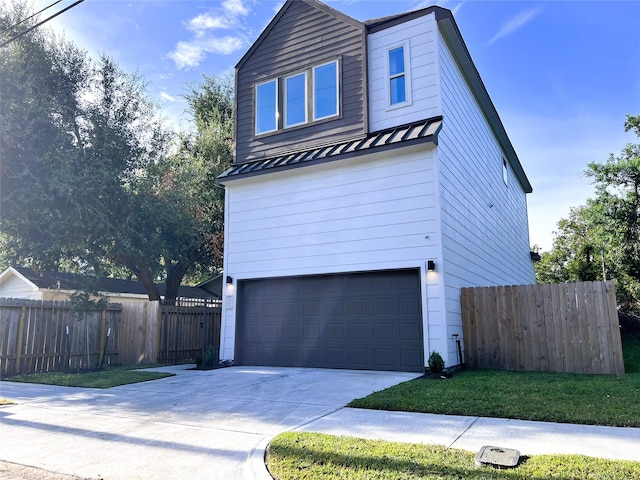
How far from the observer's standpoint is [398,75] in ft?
33.4

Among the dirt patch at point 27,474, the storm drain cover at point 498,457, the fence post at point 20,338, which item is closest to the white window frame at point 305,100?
the fence post at point 20,338

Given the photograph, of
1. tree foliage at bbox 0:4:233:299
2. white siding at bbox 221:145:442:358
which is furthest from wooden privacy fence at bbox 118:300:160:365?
white siding at bbox 221:145:442:358

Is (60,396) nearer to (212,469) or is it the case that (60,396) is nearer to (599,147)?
(212,469)

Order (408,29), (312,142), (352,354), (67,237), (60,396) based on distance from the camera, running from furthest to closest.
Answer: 1. (67,237)
2. (312,142)
3. (408,29)
4. (352,354)
5. (60,396)

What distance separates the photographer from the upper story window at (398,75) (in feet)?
33.0

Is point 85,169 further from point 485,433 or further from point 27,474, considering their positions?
point 485,433

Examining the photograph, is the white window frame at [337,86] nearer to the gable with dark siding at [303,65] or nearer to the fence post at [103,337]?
the gable with dark siding at [303,65]

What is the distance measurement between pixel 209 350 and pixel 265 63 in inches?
298

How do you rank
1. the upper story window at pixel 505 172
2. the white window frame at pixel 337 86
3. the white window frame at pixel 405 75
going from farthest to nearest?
the upper story window at pixel 505 172 < the white window frame at pixel 337 86 < the white window frame at pixel 405 75

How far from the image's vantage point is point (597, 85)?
14469 millimetres

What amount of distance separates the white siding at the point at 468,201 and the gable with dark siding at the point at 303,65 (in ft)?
6.54

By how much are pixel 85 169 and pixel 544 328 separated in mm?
12176

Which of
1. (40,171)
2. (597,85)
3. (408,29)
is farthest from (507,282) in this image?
(40,171)

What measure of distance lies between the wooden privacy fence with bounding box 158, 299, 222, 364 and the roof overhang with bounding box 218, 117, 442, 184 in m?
4.20
